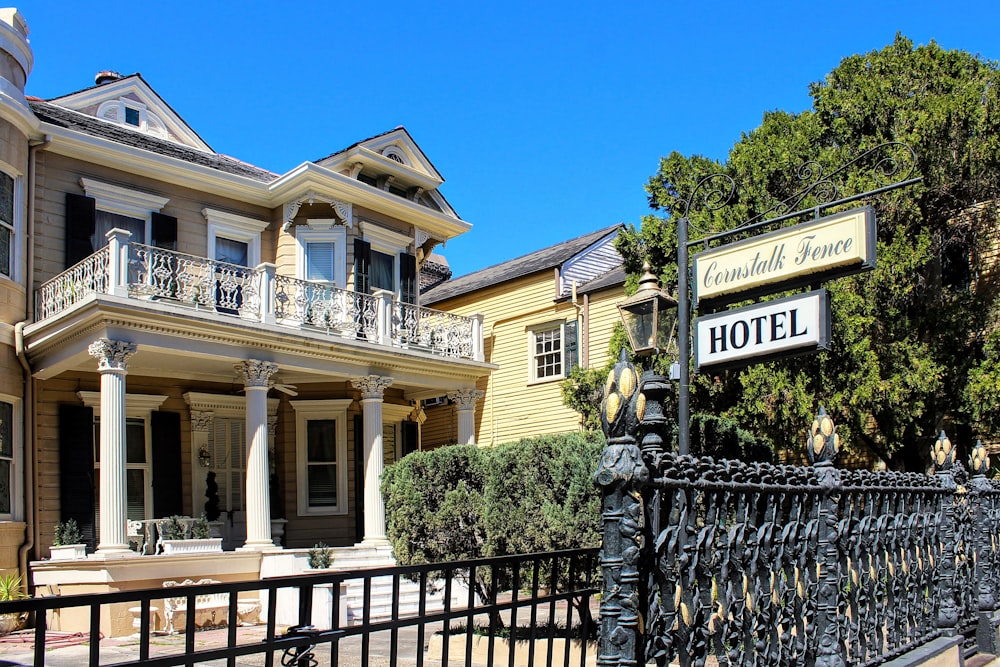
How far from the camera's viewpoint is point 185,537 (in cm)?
1495

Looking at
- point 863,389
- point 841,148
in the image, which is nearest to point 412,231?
point 841,148

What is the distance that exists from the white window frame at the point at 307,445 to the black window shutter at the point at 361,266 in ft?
8.11

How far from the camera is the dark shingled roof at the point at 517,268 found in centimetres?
2166

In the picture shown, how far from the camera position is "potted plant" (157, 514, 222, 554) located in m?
14.3

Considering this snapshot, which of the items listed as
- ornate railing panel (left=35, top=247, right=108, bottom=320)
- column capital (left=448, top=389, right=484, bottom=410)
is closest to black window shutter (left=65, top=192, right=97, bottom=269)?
ornate railing panel (left=35, top=247, right=108, bottom=320)

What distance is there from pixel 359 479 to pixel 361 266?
4.57 metres

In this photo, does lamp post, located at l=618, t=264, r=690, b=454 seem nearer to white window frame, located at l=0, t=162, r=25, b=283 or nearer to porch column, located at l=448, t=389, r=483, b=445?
white window frame, located at l=0, t=162, r=25, b=283

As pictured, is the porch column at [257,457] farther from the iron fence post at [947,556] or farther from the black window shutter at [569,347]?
the iron fence post at [947,556]

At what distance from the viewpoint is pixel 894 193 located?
1314 centimetres

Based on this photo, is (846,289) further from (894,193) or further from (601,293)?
(601,293)

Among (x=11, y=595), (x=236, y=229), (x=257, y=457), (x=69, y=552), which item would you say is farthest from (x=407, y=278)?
(x=11, y=595)

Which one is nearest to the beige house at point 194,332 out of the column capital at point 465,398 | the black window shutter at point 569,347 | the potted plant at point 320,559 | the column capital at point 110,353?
the column capital at point 110,353

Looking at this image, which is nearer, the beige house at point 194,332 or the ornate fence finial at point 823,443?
the ornate fence finial at point 823,443

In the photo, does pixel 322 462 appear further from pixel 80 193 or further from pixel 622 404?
pixel 622 404
